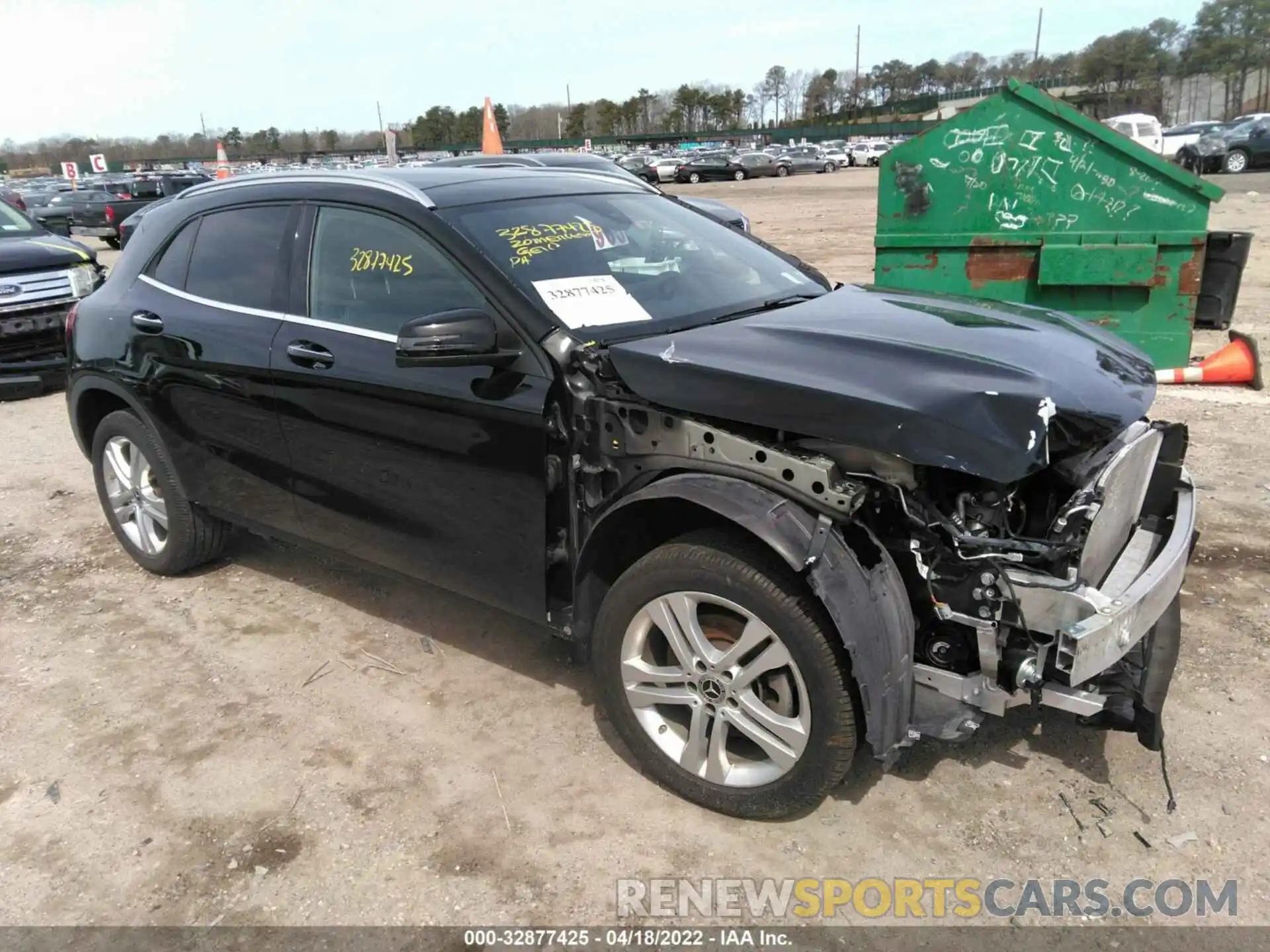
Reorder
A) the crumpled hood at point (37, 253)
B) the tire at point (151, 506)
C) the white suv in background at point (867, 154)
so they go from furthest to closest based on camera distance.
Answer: the white suv in background at point (867, 154)
the crumpled hood at point (37, 253)
the tire at point (151, 506)

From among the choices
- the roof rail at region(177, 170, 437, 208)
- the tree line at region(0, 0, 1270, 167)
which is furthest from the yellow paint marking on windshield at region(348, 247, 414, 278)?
the tree line at region(0, 0, 1270, 167)

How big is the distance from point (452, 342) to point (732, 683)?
1.28m

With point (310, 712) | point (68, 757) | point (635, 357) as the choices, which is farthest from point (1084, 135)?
point (68, 757)

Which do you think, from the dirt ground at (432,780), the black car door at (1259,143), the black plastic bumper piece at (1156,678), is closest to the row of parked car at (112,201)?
the dirt ground at (432,780)

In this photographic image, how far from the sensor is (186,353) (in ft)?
12.8

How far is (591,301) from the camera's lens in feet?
9.94

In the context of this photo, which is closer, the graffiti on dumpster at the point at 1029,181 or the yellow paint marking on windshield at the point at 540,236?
the yellow paint marking on windshield at the point at 540,236

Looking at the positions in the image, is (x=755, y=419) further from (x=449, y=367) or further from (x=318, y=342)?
(x=318, y=342)

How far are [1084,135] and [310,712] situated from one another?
649 centimetres

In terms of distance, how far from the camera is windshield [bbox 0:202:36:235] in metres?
9.15

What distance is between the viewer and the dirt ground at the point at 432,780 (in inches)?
101

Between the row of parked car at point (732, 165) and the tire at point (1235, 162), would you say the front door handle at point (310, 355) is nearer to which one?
the tire at point (1235, 162)

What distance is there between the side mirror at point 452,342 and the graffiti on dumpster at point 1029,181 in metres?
5.50

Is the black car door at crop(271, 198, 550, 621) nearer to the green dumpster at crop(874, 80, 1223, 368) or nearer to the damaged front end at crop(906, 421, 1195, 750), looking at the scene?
the damaged front end at crop(906, 421, 1195, 750)
